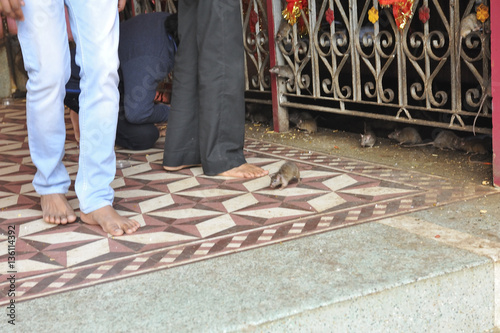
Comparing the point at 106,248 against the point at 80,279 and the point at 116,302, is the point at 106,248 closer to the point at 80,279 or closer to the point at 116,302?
the point at 80,279

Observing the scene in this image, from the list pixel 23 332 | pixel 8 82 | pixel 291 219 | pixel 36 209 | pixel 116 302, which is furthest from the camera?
pixel 8 82

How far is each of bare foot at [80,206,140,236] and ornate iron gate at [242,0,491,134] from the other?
1662mm

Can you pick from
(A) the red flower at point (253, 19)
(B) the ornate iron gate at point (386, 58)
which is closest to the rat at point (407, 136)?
(B) the ornate iron gate at point (386, 58)

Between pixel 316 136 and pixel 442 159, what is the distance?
105cm

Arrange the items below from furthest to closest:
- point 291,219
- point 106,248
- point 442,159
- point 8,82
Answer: point 8,82, point 442,159, point 291,219, point 106,248

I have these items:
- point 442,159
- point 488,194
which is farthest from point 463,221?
point 442,159

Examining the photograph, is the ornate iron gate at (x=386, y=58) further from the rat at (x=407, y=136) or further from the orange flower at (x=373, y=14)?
the rat at (x=407, y=136)

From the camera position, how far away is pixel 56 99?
106 inches

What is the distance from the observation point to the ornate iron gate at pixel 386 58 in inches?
130

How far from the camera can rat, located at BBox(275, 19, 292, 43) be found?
14.5 feet

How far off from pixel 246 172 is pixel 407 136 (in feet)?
3.53

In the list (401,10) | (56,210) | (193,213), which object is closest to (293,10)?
(401,10)

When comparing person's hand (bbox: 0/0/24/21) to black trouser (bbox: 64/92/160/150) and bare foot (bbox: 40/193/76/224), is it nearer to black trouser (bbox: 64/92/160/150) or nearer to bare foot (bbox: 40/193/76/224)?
bare foot (bbox: 40/193/76/224)

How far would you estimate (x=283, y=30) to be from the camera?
14.5ft
